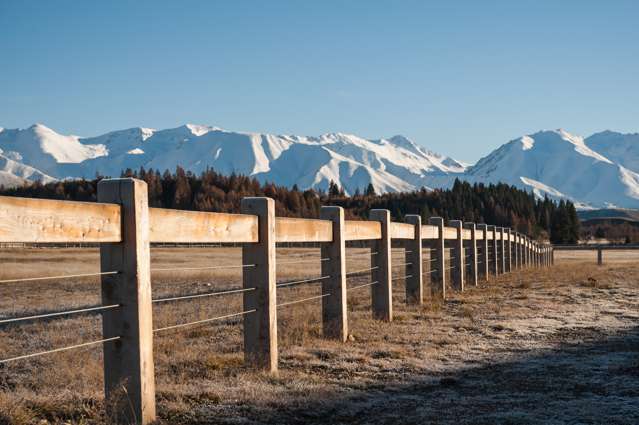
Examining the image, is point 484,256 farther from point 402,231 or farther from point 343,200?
point 343,200

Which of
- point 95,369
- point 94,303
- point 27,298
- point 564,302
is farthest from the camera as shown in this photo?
point 27,298

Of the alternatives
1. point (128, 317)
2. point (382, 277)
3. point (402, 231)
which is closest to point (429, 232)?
point (402, 231)

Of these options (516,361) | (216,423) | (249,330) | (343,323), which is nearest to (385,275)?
(343,323)

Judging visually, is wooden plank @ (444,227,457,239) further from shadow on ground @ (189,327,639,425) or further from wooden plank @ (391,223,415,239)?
shadow on ground @ (189,327,639,425)

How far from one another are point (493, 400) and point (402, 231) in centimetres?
575

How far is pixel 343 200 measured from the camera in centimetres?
18762

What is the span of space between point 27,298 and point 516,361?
12.2 metres

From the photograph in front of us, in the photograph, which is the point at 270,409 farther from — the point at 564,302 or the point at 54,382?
the point at 564,302

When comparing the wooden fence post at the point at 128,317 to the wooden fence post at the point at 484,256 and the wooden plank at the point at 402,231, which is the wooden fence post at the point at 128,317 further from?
the wooden fence post at the point at 484,256

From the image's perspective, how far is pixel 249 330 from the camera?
6.29 metres

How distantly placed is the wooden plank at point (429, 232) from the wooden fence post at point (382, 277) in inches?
104

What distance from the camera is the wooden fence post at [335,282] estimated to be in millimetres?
8109

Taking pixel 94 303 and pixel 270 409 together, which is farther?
pixel 94 303

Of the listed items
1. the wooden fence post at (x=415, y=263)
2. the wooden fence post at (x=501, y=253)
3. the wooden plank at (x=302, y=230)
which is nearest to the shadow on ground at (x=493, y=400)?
the wooden plank at (x=302, y=230)
